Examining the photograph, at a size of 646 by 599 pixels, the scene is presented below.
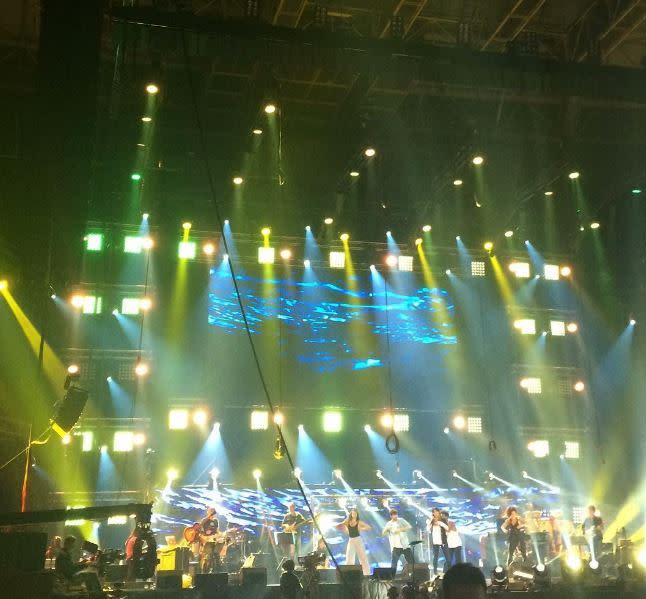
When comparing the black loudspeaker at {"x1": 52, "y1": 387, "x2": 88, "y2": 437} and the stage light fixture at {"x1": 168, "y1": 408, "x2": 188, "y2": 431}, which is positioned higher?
the stage light fixture at {"x1": 168, "y1": 408, "x2": 188, "y2": 431}

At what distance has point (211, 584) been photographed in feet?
31.8

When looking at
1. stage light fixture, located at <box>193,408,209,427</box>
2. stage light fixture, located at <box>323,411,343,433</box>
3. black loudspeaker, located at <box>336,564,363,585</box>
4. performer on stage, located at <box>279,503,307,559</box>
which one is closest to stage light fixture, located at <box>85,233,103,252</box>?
stage light fixture, located at <box>193,408,209,427</box>

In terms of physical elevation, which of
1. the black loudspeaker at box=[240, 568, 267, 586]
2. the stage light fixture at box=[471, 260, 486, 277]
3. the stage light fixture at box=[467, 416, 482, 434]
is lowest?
the black loudspeaker at box=[240, 568, 267, 586]

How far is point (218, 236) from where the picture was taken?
688 inches

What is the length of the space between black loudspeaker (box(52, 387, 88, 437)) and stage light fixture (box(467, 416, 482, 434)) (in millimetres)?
11041

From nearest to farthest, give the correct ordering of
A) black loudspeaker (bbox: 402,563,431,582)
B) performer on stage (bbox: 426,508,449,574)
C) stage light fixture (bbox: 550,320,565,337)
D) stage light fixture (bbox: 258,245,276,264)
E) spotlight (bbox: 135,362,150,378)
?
1. black loudspeaker (bbox: 402,563,431,582)
2. performer on stage (bbox: 426,508,449,574)
3. spotlight (bbox: 135,362,150,378)
4. stage light fixture (bbox: 258,245,276,264)
5. stage light fixture (bbox: 550,320,565,337)

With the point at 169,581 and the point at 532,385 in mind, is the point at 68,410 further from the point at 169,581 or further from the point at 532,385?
the point at 532,385

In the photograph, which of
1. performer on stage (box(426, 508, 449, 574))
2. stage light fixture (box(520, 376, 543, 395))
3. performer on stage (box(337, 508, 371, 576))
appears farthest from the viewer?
stage light fixture (box(520, 376, 543, 395))

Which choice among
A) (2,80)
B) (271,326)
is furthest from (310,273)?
(2,80)

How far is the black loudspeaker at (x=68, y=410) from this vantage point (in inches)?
372

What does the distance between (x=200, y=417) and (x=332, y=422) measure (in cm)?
321

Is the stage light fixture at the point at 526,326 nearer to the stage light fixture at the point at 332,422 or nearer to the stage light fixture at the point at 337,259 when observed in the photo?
the stage light fixture at the point at 337,259

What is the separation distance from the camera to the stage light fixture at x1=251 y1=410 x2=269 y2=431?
1708 centimetres

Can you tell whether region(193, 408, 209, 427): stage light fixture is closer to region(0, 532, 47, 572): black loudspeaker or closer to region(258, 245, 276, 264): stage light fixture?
region(258, 245, 276, 264): stage light fixture
